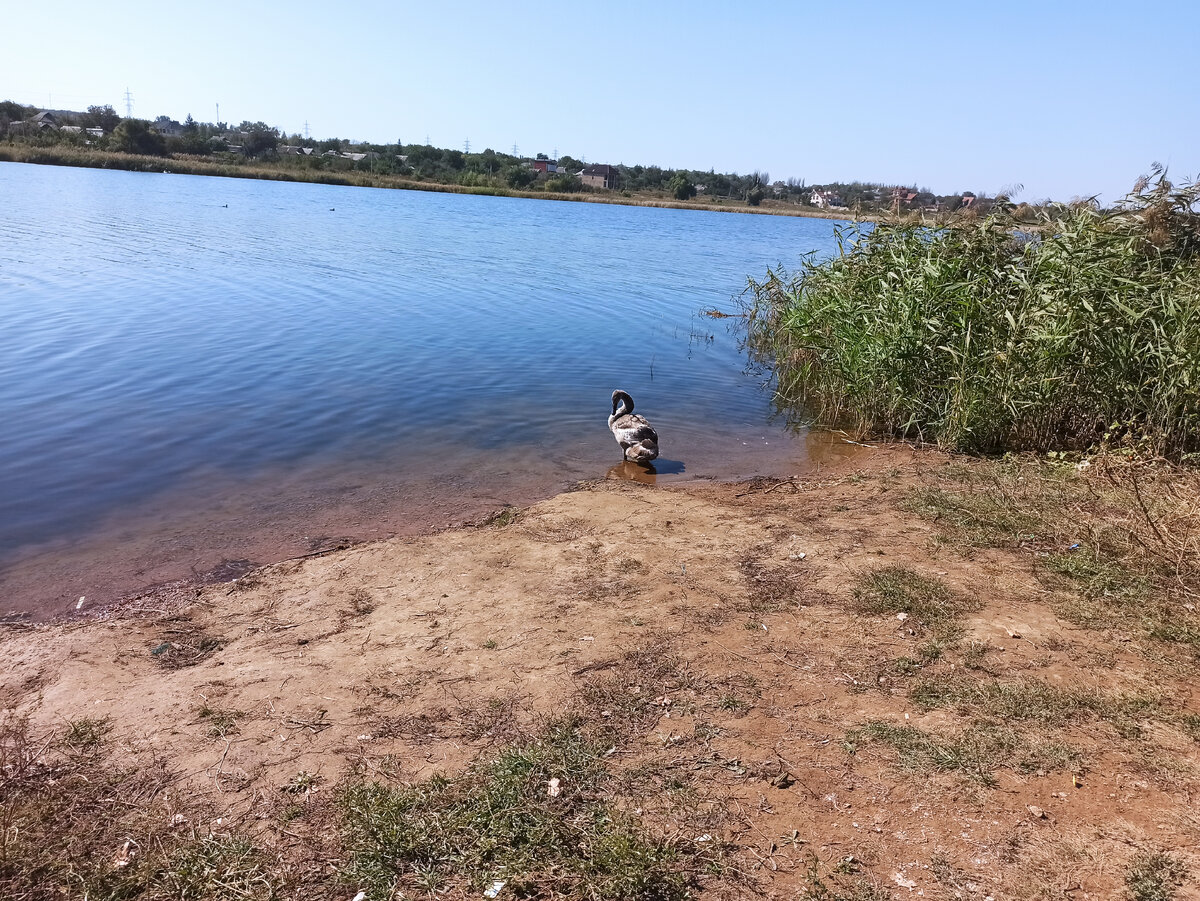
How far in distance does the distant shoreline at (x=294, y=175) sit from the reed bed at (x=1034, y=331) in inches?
1990

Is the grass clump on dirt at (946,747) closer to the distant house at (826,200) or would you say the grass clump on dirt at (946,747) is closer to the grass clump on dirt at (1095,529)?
the grass clump on dirt at (1095,529)

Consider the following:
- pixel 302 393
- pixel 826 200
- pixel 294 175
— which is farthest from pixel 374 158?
pixel 302 393

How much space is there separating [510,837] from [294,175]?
262ft

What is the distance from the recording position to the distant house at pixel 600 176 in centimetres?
10825

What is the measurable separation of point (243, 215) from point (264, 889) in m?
39.7

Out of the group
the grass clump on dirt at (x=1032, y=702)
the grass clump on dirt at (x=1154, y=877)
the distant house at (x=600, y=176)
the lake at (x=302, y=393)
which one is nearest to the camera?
the grass clump on dirt at (x=1154, y=877)

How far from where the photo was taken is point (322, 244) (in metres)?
29.5

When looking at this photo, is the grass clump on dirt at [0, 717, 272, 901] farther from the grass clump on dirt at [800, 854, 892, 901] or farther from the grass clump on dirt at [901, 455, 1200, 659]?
the grass clump on dirt at [901, 455, 1200, 659]

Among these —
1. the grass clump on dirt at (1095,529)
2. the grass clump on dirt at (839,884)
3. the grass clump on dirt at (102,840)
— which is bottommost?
the grass clump on dirt at (102,840)

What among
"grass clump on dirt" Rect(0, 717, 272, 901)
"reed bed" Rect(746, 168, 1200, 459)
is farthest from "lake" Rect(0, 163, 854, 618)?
"grass clump on dirt" Rect(0, 717, 272, 901)

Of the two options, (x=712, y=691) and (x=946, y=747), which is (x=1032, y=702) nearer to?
(x=946, y=747)

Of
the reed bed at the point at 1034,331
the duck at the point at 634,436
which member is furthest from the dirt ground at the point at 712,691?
the reed bed at the point at 1034,331

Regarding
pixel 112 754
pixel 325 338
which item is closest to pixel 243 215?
pixel 325 338

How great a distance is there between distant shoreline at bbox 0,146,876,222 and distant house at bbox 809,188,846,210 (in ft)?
3.79
